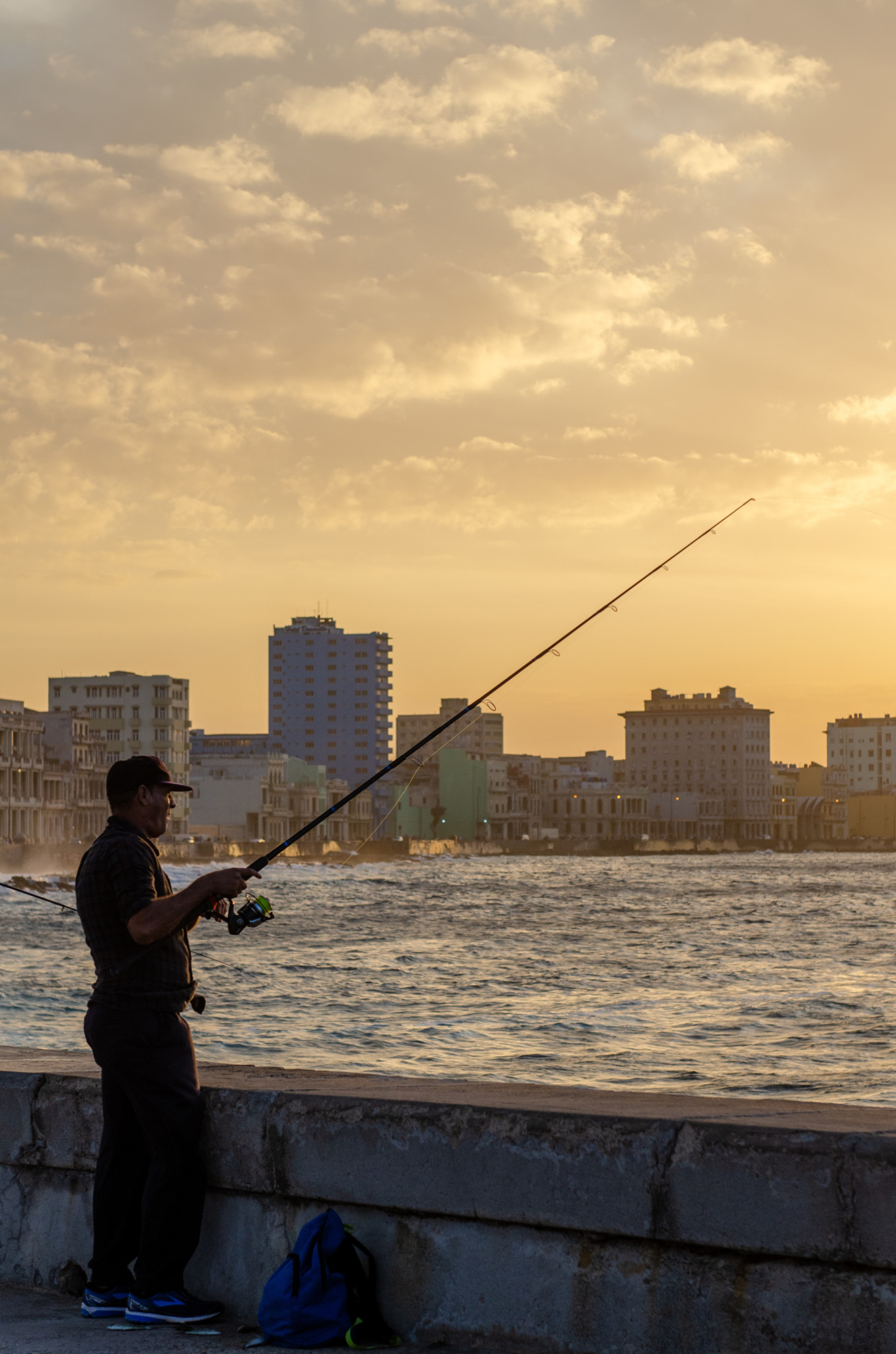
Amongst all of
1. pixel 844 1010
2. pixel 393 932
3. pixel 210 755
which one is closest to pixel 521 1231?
pixel 844 1010

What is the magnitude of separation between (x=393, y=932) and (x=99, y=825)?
93.5 metres

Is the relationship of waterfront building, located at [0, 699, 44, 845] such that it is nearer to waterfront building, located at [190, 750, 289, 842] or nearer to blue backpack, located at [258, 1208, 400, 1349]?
waterfront building, located at [190, 750, 289, 842]

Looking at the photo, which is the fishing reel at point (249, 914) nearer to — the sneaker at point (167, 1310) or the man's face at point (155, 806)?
the man's face at point (155, 806)

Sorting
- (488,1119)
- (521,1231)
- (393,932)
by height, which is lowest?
(393,932)

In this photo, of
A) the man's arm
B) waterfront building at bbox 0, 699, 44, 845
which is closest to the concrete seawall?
the man's arm

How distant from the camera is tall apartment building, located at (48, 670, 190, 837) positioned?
14262 centimetres

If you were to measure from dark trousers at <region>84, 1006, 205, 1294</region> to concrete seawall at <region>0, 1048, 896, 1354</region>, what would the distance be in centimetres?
16

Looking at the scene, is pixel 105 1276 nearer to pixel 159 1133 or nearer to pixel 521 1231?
pixel 159 1133

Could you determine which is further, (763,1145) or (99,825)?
(99,825)

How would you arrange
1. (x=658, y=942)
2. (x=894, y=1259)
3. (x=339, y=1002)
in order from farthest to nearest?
(x=658, y=942), (x=339, y=1002), (x=894, y=1259)

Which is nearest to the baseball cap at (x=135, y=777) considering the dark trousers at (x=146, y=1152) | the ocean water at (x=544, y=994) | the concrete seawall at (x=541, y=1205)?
the dark trousers at (x=146, y=1152)

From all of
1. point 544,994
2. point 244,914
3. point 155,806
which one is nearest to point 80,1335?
point 244,914

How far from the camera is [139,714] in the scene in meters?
144

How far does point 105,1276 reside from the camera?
418 centimetres
